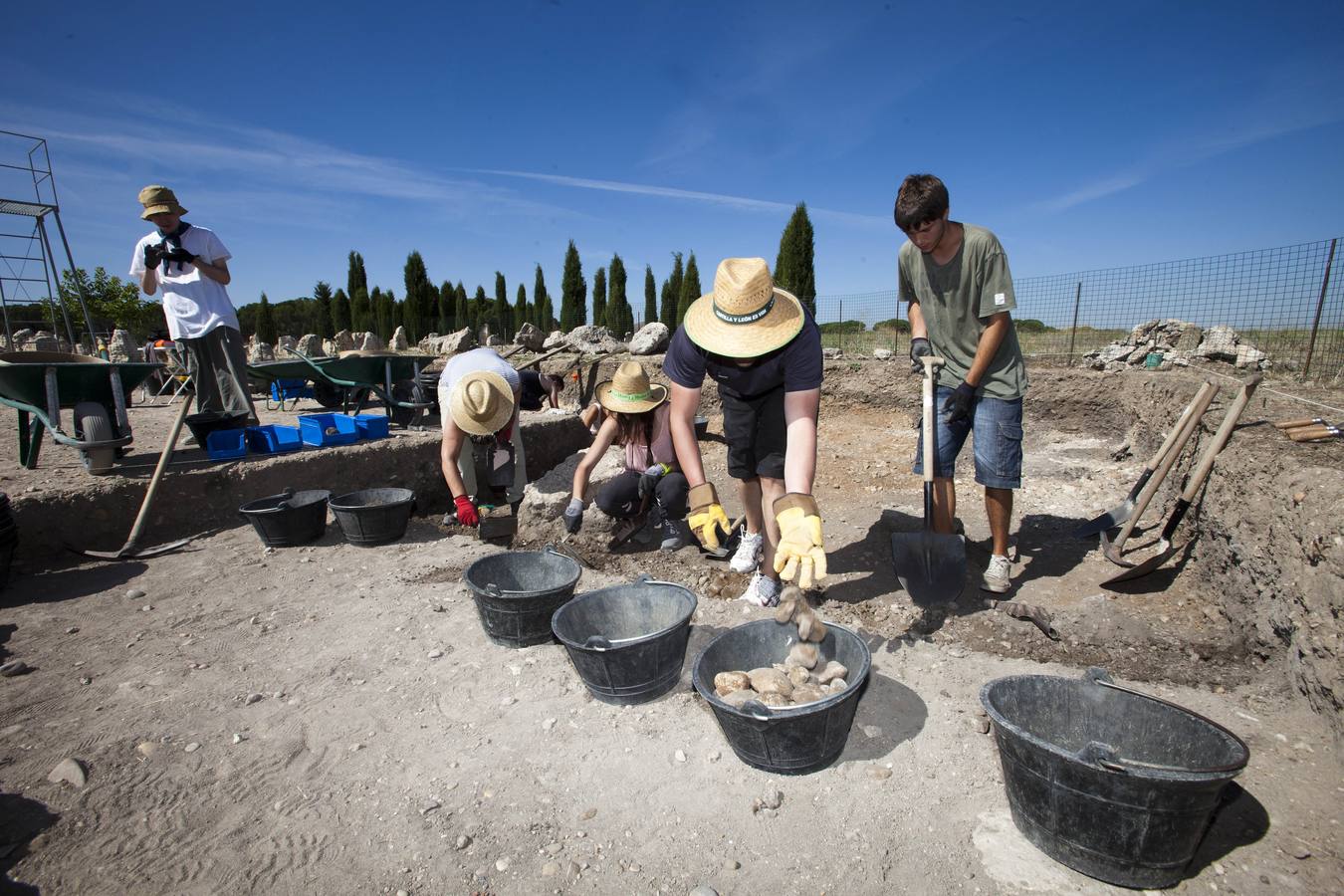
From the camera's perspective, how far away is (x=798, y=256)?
19688mm

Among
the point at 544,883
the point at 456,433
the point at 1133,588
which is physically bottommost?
the point at 544,883

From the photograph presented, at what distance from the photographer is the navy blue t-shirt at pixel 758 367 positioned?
8.55 ft

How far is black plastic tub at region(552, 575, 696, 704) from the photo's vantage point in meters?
2.20

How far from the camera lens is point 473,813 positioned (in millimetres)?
1871

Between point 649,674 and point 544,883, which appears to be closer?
point 544,883

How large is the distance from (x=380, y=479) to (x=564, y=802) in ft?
12.7

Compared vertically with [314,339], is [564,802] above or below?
below

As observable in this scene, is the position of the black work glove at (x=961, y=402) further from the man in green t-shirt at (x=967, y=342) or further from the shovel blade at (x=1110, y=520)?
the shovel blade at (x=1110, y=520)

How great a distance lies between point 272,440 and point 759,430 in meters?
3.86

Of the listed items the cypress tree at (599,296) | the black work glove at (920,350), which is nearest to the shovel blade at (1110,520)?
the black work glove at (920,350)

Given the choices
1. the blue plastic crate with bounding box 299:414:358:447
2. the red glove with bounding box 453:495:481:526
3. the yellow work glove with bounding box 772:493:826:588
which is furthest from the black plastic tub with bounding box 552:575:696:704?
the blue plastic crate with bounding box 299:414:358:447

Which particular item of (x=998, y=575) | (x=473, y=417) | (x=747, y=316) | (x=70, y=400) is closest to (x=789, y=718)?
(x=747, y=316)

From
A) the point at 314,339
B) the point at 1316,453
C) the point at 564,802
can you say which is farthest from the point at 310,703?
the point at 314,339

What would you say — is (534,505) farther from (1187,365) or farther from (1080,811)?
(1187,365)
